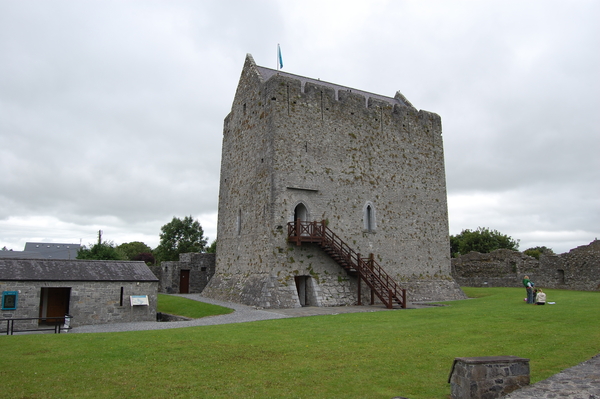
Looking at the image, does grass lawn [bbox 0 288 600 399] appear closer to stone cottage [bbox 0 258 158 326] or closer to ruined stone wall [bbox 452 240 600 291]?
stone cottage [bbox 0 258 158 326]

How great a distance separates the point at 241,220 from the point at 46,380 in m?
16.5

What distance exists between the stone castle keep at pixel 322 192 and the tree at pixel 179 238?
1357 inches

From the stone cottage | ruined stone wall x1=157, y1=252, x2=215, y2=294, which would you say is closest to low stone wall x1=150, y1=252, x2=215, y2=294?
ruined stone wall x1=157, y1=252, x2=215, y2=294

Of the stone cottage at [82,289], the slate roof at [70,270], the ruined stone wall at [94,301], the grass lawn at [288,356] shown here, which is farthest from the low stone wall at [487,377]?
the slate roof at [70,270]

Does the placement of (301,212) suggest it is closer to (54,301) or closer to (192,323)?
(192,323)

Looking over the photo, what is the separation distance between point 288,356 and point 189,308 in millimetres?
11879

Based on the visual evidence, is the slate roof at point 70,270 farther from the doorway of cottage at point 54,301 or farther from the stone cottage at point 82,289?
the doorway of cottage at point 54,301

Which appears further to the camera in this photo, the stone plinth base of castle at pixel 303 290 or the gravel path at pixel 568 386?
the stone plinth base of castle at pixel 303 290

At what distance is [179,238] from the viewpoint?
60469mm

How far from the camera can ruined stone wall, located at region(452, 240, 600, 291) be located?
25.3m

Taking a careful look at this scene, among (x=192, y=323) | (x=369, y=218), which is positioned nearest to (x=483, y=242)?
(x=369, y=218)

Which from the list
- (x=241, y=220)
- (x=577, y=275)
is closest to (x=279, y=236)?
(x=241, y=220)

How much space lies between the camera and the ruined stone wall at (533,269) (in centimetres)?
2531

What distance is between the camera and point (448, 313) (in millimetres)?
15836
